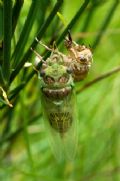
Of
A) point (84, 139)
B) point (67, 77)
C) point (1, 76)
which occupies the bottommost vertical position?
point (84, 139)

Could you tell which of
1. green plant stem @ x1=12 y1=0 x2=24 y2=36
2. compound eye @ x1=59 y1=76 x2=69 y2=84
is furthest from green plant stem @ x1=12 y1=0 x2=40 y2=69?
compound eye @ x1=59 y1=76 x2=69 y2=84

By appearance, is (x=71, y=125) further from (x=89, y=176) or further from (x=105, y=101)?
(x=105, y=101)

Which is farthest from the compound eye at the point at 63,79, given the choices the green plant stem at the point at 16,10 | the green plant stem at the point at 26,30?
the green plant stem at the point at 16,10

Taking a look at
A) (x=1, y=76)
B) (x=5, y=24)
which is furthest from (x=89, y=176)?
(x=5, y=24)

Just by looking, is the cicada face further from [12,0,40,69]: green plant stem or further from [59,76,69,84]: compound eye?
[12,0,40,69]: green plant stem

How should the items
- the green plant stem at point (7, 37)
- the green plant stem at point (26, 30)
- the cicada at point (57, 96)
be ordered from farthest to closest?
1. the cicada at point (57, 96)
2. the green plant stem at point (26, 30)
3. the green plant stem at point (7, 37)

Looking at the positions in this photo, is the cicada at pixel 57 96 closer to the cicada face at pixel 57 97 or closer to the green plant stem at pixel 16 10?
the cicada face at pixel 57 97

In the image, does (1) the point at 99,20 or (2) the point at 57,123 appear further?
(1) the point at 99,20
